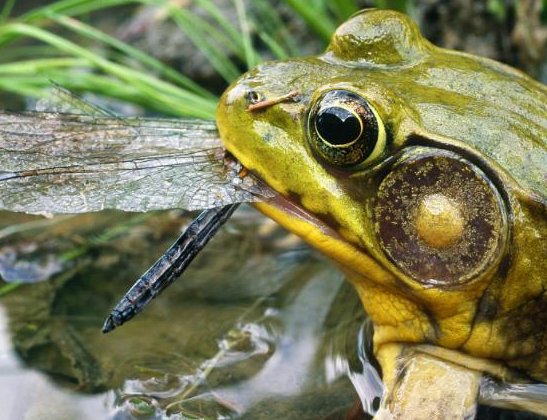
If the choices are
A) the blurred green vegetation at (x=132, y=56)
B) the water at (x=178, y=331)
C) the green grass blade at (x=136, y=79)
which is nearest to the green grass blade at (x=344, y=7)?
the blurred green vegetation at (x=132, y=56)

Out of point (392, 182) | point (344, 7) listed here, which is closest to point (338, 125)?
point (392, 182)

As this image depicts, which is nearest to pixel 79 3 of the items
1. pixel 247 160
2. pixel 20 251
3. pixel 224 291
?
pixel 20 251

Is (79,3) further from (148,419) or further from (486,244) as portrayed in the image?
(486,244)

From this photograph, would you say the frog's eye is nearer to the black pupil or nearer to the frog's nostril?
the black pupil

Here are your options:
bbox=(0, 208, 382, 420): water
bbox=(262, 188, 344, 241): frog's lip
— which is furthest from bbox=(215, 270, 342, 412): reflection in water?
bbox=(262, 188, 344, 241): frog's lip

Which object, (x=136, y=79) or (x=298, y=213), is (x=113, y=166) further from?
(x=136, y=79)

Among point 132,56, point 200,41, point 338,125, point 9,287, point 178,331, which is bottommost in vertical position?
point 9,287

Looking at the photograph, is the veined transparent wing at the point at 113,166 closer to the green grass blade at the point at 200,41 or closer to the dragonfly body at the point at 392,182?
the dragonfly body at the point at 392,182
